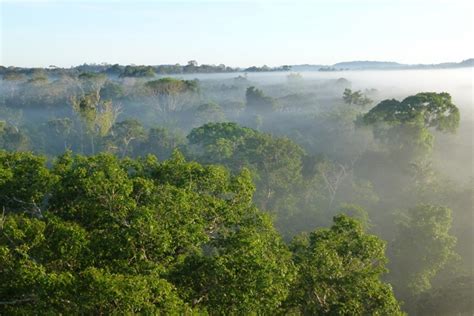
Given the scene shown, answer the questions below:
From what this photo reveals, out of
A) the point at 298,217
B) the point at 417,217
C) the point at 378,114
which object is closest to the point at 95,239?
the point at 417,217

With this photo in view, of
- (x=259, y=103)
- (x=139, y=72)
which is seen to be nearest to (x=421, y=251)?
(x=259, y=103)

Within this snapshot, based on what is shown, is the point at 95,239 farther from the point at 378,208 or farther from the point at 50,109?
the point at 50,109

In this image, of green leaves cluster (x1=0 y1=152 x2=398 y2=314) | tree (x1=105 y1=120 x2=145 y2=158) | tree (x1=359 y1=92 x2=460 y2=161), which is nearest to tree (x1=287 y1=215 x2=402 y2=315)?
green leaves cluster (x1=0 y1=152 x2=398 y2=314)

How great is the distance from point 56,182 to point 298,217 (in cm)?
3129

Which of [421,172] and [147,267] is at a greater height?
[147,267]

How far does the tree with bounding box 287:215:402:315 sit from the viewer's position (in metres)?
14.9

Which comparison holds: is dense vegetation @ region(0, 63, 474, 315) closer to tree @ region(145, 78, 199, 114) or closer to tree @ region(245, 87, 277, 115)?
tree @ region(145, 78, 199, 114)

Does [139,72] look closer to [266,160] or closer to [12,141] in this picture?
[12,141]

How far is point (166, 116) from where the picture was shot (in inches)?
3789

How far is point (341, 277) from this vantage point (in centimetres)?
1520


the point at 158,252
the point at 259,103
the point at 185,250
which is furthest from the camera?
the point at 259,103

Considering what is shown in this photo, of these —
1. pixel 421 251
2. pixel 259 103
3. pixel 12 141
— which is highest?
pixel 259 103

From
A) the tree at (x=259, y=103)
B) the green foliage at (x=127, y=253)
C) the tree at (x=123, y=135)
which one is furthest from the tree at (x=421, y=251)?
the tree at (x=259, y=103)

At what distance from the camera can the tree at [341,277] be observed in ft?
48.7
